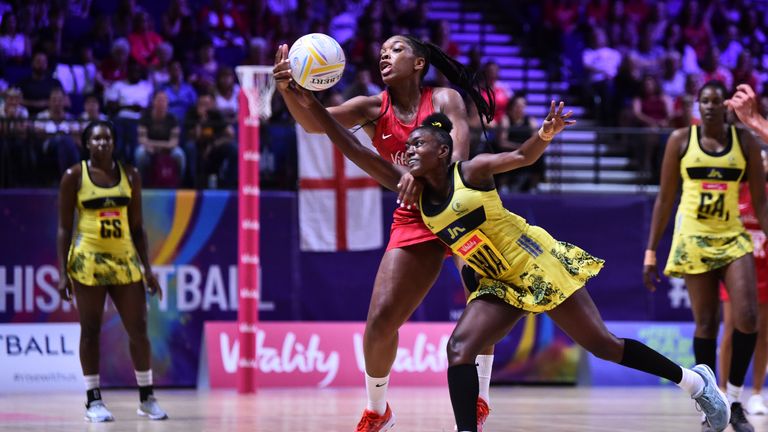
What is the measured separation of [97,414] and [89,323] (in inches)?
27.9

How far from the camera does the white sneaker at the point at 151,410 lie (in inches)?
328

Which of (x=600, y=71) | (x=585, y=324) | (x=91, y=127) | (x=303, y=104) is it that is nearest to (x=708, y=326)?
(x=585, y=324)

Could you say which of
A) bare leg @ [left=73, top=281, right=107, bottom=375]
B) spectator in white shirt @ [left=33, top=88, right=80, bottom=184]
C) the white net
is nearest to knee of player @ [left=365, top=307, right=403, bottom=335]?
bare leg @ [left=73, top=281, right=107, bottom=375]

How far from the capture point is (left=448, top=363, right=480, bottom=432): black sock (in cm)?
554

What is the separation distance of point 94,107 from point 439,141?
6.69 metres

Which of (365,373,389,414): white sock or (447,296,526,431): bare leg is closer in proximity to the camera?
(447,296,526,431): bare leg

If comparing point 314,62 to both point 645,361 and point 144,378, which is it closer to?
point 645,361

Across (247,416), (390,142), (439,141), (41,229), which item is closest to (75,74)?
(41,229)

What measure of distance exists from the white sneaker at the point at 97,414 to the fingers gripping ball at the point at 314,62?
3377 mm

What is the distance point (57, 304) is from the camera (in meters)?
11.3

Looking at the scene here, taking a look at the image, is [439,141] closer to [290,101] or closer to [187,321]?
[290,101]

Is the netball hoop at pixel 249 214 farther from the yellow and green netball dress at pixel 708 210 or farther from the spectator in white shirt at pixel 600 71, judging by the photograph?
the spectator in white shirt at pixel 600 71

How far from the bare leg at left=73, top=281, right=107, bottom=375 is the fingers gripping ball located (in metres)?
3.28

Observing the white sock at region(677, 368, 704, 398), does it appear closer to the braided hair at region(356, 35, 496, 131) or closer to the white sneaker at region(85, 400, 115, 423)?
the braided hair at region(356, 35, 496, 131)
